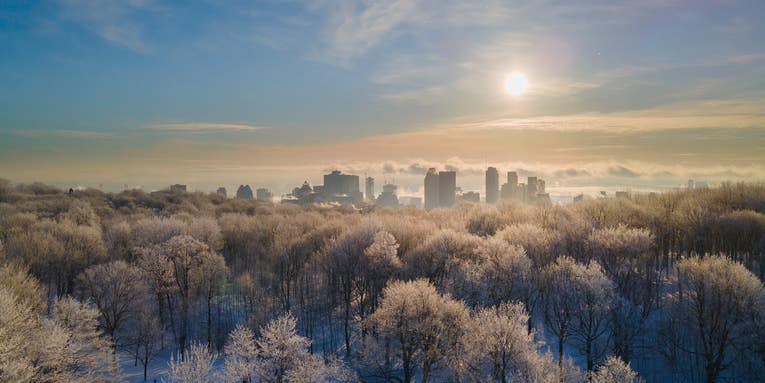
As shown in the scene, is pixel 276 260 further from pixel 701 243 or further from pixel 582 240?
pixel 701 243

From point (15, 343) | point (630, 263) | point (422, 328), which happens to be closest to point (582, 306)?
point (630, 263)

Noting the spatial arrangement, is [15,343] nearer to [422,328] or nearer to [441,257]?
[422,328]

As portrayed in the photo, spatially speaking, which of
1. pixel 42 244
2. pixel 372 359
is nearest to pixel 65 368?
pixel 372 359

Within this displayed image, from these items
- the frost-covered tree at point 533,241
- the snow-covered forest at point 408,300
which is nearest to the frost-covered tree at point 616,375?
the snow-covered forest at point 408,300

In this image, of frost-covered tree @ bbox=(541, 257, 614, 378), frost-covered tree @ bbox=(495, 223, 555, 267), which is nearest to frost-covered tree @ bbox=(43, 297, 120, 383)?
frost-covered tree @ bbox=(541, 257, 614, 378)

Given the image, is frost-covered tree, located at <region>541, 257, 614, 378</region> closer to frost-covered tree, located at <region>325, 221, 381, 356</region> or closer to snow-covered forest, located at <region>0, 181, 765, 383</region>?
snow-covered forest, located at <region>0, 181, 765, 383</region>

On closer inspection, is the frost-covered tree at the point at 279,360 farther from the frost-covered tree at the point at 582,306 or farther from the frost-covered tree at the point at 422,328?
the frost-covered tree at the point at 582,306

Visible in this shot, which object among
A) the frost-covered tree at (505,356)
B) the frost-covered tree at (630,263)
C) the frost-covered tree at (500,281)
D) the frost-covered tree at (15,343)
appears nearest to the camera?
the frost-covered tree at (15,343)
